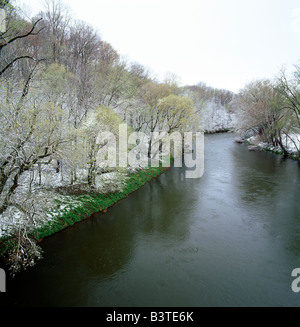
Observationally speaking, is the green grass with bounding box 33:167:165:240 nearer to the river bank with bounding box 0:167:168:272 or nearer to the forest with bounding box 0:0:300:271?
the river bank with bounding box 0:167:168:272

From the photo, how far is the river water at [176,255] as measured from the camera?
8.32 metres

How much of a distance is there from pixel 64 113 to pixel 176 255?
9.25m

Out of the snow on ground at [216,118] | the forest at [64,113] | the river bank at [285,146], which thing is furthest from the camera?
the snow on ground at [216,118]

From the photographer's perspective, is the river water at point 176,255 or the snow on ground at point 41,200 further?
the snow on ground at point 41,200

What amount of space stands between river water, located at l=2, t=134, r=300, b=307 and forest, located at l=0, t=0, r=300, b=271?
1.67 meters

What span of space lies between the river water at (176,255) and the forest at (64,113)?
1670mm

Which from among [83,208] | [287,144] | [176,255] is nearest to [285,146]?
[287,144]

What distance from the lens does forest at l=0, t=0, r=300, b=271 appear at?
371 inches
